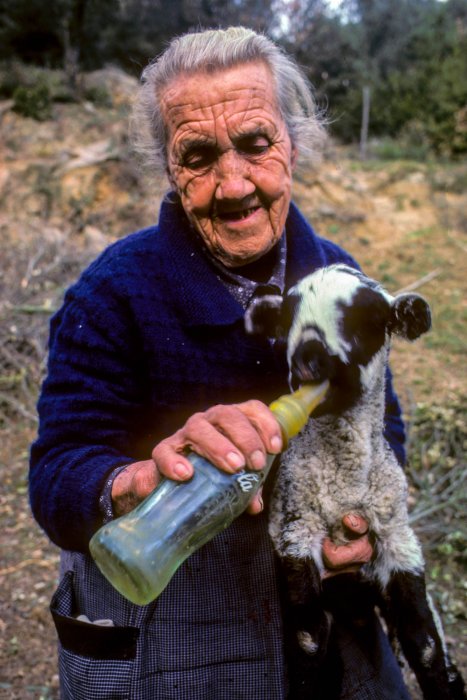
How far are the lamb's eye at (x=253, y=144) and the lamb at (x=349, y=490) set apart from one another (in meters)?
0.48

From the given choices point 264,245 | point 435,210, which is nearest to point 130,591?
point 264,245

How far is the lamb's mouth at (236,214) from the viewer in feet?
6.74

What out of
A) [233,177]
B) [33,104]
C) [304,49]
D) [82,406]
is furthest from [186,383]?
[304,49]

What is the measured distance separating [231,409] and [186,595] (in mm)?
865

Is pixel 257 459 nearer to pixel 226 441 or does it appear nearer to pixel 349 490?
pixel 226 441

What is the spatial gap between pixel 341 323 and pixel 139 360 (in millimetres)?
723

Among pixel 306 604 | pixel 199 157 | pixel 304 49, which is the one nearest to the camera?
pixel 306 604

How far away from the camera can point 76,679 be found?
1831 mm

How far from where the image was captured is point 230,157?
79.6 inches

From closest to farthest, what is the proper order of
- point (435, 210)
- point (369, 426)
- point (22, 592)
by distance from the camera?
point (369, 426)
point (22, 592)
point (435, 210)

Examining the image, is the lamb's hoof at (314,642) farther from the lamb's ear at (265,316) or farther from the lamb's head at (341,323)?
the lamb's ear at (265,316)

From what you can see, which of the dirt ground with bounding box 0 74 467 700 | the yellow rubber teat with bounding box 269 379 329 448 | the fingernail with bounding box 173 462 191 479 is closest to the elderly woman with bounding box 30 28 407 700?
the yellow rubber teat with bounding box 269 379 329 448

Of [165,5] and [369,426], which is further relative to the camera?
[165,5]

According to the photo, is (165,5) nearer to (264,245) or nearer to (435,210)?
(435,210)
